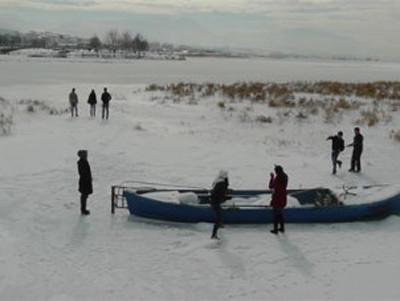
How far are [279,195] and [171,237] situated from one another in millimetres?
2138

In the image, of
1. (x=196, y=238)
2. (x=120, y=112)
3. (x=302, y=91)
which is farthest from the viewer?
(x=302, y=91)

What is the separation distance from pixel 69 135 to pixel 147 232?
10315 mm

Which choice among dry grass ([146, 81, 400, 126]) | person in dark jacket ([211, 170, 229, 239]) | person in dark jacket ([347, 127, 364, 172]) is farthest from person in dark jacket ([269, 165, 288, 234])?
dry grass ([146, 81, 400, 126])

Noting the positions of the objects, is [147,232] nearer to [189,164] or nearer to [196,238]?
[196,238]

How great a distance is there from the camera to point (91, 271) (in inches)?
336

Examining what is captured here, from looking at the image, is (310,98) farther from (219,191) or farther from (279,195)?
(219,191)

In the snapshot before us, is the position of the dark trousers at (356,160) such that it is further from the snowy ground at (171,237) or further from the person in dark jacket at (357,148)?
the snowy ground at (171,237)

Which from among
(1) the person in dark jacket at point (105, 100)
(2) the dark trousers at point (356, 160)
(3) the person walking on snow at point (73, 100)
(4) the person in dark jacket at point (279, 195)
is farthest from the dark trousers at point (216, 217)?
(3) the person walking on snow at point (73, 100)

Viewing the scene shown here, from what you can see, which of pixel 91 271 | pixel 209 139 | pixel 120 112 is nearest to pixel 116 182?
pixel 91 271

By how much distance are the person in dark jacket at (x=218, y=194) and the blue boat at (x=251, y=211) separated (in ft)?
2.32

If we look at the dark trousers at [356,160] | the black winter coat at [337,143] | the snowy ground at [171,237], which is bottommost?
the snowy ground at [171,237]

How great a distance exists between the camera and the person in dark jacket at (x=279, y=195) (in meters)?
9.97

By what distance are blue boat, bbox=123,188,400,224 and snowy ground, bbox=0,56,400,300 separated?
19 centimetres

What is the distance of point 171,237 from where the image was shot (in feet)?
33.4
